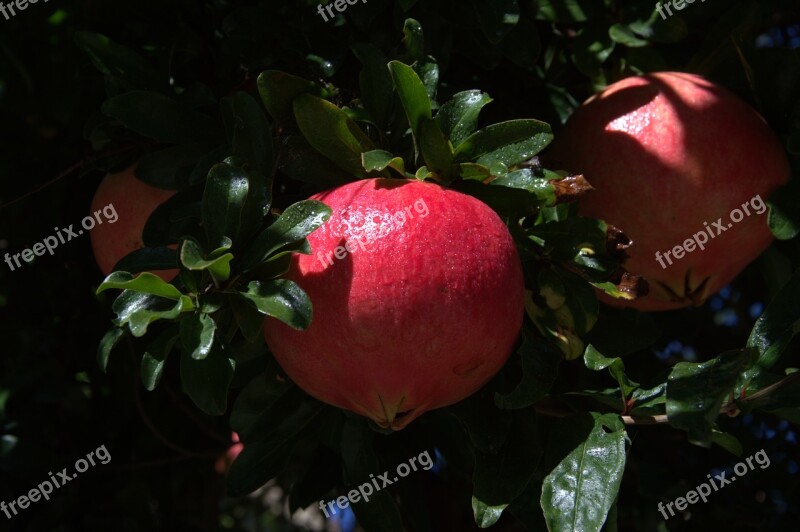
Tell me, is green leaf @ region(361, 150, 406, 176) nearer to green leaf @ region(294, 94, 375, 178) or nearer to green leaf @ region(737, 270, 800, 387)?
green leaf @ region(294, 94, 375, 178)

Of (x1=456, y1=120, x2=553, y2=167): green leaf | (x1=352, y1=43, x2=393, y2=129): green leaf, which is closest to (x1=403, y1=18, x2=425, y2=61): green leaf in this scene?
(x1=352, y1=43, x2=393, y2=129): green leaf

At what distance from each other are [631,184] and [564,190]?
0.40 feet

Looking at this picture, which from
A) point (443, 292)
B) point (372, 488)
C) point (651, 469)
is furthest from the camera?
point (651, 469)

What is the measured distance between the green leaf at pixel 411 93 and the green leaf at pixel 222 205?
0.20 metres

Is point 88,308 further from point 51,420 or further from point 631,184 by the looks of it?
point 631,184

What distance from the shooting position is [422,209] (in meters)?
0.98

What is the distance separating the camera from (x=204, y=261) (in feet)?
3.19

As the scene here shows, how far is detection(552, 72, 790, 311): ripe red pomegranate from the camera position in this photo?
118 centimetres

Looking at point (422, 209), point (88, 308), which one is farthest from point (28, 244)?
point (422, 209)

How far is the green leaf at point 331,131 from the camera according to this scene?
3.59ft

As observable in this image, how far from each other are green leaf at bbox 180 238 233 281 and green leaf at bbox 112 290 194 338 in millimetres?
41

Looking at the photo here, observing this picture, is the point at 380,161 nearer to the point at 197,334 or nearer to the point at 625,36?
the point at 197,334

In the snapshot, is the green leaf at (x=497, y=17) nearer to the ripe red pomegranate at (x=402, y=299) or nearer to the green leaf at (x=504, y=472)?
the ripe red pomegranate at (x=402, y=299)

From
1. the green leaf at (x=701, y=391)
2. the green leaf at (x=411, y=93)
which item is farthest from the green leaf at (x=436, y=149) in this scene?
the green leaf at (x=701, y=391)
